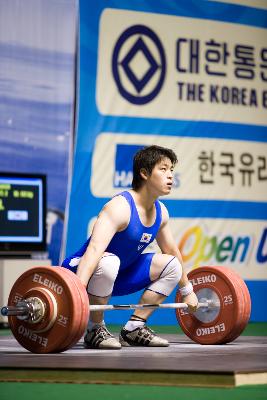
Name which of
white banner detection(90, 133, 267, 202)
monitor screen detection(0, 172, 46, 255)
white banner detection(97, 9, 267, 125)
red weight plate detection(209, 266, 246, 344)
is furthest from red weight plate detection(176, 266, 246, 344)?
white banner detection(97, 9, 267, 125)

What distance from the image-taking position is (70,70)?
7.45 meters

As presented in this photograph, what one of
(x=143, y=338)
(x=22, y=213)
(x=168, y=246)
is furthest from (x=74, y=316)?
(x=22, y=213)

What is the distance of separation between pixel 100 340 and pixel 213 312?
69 centimetres

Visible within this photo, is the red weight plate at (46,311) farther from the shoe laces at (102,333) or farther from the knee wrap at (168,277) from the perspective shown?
the knee wrap at (168,277)

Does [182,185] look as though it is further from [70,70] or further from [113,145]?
[70,70]

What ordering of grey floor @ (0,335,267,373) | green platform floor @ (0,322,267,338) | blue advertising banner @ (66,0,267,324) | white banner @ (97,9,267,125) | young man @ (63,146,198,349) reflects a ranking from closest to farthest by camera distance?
grey floor @ (0,335,267,373) → young man @ (63,146,198,349) → green platform floor @ (0,322,267,338) → blue advertising banner @ (66,0,267,324) → white banner @ (97,9,267,125)

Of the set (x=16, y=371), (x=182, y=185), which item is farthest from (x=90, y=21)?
(x=16, y=371)

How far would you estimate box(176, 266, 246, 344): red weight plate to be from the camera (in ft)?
16.1

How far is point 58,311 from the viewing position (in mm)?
4180

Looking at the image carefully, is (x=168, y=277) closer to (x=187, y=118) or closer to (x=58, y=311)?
(x=58, y=311)

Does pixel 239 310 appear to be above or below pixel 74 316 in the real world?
below

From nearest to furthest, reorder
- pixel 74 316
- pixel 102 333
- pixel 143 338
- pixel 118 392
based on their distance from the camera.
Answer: pixel 118 392, pixel 74 316, pixel 102 333, pixel 143 338

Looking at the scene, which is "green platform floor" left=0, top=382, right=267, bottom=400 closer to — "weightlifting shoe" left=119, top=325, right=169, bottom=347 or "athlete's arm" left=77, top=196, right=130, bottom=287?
"athlete's arm" left=77, top=196, right=130, bottom=287

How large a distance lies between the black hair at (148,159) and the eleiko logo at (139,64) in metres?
2.90
